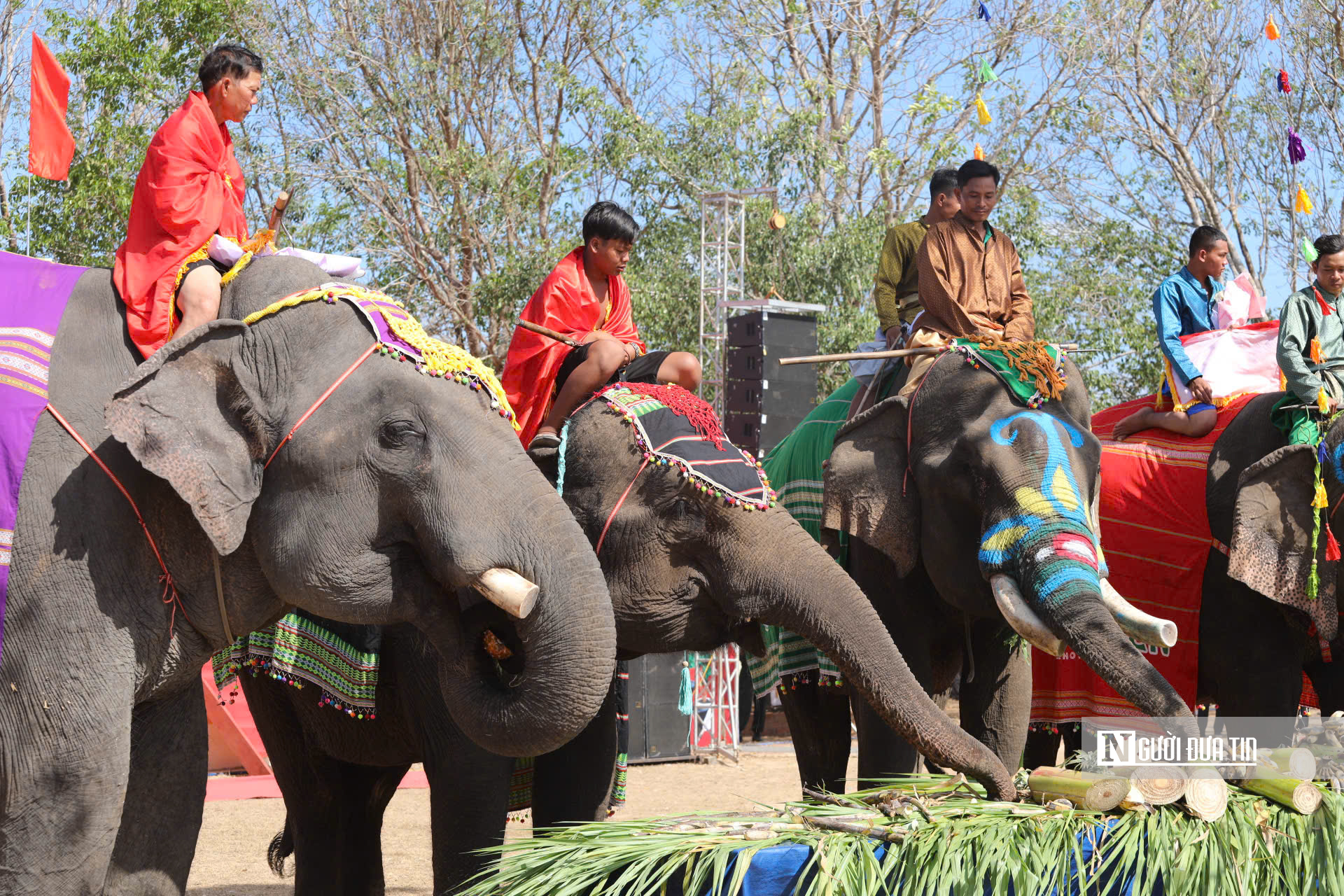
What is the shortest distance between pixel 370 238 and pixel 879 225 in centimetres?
629

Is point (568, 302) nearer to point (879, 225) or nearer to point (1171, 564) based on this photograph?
point (1171, 564)

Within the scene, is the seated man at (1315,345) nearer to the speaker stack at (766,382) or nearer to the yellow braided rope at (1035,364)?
the yellow braided rope at (1035,364)

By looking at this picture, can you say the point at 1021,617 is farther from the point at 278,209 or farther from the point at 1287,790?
the point at 278,209

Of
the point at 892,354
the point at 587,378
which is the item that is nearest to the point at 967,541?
the point at 892,354

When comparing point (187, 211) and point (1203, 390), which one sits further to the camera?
point (1203, 390)

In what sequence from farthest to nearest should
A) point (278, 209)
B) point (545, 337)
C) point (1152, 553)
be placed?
point (1152, 553) < point (545, 337) < point (278, 209)

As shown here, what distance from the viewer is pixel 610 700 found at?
430 cm

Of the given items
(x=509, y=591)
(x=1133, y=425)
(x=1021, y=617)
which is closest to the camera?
(x=509, y=591)

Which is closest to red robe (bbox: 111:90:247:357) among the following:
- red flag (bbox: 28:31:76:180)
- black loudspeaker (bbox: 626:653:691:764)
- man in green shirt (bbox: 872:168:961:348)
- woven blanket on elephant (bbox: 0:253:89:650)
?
woven blanket on elephant (bbox: 0:253:89:650)

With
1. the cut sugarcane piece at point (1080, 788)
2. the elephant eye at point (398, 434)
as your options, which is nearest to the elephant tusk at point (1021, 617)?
the cut sugarcane piece at point (1080, 788)

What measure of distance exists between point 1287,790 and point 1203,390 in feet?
11.2

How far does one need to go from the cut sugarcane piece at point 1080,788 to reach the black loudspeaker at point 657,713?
8.04 m

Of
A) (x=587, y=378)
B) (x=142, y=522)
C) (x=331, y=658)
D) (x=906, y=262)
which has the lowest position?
(x=331, y=658)

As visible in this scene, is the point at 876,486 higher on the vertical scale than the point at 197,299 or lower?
lower
